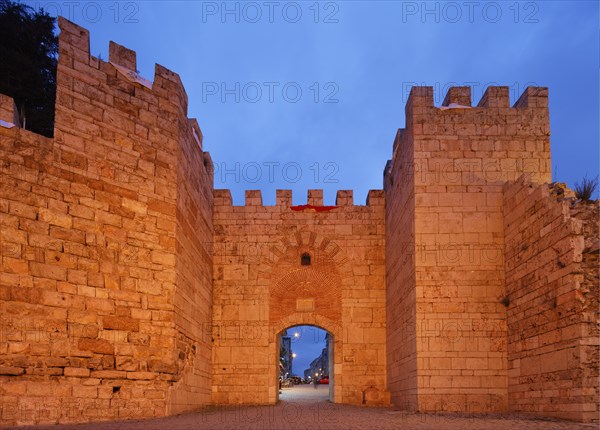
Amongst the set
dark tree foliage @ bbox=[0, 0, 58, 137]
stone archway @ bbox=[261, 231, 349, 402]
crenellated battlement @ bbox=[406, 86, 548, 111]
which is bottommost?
stone archway @ bbox=[261, 231, 349, 402]

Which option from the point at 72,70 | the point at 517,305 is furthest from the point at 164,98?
the point at 517,305

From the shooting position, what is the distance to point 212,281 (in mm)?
12531

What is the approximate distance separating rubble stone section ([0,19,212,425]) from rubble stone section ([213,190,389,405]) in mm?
2622

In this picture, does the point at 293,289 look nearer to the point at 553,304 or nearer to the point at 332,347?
the point at 332,347

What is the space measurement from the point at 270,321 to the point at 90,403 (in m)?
5.83

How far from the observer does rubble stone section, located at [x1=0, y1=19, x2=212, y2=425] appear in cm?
660

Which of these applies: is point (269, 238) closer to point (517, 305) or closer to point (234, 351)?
point (234, 351)

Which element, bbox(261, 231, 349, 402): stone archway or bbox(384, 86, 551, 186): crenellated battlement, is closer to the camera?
bbox(384, 86, 551, 186): crenellated battlement

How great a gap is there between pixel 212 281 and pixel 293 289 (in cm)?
193

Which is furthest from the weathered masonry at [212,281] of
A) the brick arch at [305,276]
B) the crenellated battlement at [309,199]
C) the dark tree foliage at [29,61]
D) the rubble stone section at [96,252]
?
the dark tree foliage at [29,61]

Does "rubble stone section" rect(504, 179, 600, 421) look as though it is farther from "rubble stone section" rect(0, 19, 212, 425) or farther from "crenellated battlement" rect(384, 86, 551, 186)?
"rubble stone section" rect(0, 19, 212, 425)

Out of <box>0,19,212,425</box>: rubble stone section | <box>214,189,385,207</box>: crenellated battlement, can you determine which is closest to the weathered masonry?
<box>0,19,212,425</box>: rubble stone section

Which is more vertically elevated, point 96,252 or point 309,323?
point 96,252

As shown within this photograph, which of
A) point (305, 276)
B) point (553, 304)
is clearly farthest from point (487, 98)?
point (305, 276)
